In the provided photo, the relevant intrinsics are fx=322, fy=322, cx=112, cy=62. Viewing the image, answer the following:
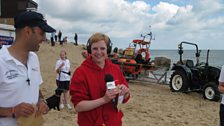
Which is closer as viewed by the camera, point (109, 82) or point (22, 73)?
point (22, 73)

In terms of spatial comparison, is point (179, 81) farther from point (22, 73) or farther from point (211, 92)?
point (22, 73)

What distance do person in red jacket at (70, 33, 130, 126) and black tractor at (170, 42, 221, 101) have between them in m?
8.25

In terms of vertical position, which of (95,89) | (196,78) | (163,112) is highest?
(95,89)

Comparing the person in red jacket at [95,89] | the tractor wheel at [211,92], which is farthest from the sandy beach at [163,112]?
the person in red jacket at [95,89]

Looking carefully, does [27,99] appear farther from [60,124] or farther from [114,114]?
[60,124]

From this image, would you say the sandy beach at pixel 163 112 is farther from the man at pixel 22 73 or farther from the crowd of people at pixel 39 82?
the man at pixel 22 73

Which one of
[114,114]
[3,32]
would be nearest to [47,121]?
[3,32]

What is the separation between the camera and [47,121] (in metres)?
6.60

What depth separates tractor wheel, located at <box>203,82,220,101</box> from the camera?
1020 cm

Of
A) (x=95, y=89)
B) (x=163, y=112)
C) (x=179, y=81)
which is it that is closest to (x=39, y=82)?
(x=95, y=89)

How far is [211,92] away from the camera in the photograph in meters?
10.4

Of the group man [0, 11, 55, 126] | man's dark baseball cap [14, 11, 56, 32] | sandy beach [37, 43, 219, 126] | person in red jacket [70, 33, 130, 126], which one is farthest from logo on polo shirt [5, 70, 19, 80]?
sandy beach [37, 43, 219, 126]

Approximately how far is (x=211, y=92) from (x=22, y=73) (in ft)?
29.9

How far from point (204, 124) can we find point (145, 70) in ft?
26.1
